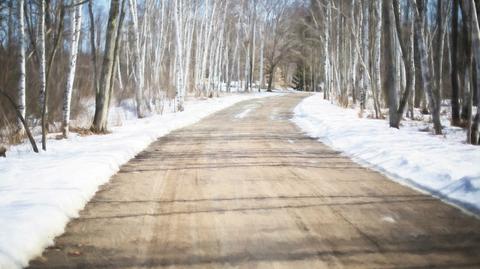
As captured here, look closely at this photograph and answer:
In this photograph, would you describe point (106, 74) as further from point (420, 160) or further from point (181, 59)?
point (181, 59)

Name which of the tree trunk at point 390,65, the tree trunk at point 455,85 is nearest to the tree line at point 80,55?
the tree trunk at point 390,65

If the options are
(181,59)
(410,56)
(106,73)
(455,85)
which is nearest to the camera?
(106,73)

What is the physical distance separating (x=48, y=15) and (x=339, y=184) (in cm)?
839

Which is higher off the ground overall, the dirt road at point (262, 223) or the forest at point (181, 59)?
the forest at point (181, 59)

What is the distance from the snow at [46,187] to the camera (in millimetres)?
4039

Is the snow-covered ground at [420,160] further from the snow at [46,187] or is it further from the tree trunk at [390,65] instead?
the snow at [46,187]

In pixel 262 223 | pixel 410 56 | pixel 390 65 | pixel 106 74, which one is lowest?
pixel 262 223

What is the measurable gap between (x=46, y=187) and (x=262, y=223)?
294 centimetres

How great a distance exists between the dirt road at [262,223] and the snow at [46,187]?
0.16 m

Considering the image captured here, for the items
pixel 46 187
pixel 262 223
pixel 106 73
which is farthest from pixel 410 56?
pixel 46 187

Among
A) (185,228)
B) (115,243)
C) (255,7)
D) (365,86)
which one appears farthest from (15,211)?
(255,7)

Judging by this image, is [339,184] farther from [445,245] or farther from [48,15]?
[48,15]

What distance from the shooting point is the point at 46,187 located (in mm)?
5977

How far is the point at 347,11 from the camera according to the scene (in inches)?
1166
